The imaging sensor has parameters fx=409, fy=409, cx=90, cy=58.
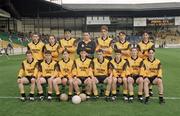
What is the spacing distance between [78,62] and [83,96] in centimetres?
96

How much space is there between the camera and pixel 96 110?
9.91 m

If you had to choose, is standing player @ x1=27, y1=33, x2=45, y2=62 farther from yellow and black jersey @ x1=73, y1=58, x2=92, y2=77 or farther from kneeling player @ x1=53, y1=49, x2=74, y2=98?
yellow and black jersey @ x1=73, y1=58, x2=92, y2=77

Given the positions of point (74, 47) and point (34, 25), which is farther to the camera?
point (34, 25)

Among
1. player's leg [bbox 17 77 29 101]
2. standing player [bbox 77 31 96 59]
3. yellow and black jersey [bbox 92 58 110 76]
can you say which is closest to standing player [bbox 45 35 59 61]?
standing player [bbox 77 31 96 59]

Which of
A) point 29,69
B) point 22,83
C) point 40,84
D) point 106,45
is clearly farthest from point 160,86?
point 22,83

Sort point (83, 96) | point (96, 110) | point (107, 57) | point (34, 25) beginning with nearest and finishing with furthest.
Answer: point (96, 110) → point (83, 96) → point (107, 57) → point (34, 25)

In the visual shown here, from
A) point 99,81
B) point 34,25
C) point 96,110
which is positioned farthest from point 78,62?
point 34,25

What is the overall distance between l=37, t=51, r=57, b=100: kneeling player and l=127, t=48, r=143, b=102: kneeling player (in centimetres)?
207

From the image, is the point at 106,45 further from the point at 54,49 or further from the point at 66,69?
the point at 66,69

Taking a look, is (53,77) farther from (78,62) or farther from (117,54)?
(117,54)

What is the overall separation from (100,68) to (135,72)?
98 centimetres

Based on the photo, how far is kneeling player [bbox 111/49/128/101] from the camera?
10.9 m

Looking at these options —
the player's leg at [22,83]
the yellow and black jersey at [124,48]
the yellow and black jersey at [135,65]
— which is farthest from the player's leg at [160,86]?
the player's leg at [22,83]

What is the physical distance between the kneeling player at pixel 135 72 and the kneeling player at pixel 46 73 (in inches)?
81.4
